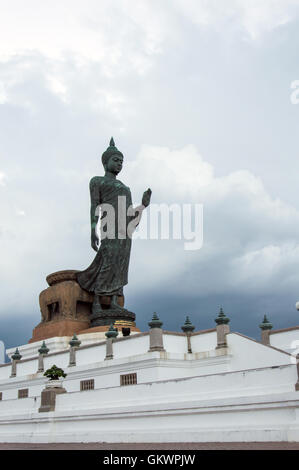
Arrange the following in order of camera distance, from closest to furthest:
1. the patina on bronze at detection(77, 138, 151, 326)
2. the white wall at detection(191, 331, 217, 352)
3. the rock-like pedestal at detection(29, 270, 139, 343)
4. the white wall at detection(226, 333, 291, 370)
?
the white wall at detection(226, 333, 291, 370)
the white wall at detection(191, 331, 217, 352)
the rock-like pedestal at detection(29, 270, 139, 343)
the patina on bronze at detection(77, 138, 151, 326)

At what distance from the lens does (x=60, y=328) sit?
29969 mm

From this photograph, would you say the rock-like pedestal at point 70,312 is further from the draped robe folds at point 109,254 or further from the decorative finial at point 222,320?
the decorative finial at point 222,320

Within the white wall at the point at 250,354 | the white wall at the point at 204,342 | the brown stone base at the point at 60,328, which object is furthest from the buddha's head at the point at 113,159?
the white wall at the point at 250,354

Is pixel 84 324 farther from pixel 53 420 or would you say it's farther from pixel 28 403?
pixel 53 420

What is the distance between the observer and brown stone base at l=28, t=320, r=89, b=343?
2991 centimetres

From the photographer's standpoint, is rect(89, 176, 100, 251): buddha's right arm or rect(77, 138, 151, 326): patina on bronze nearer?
rect(77, 138, 151, 326): patina on bronze

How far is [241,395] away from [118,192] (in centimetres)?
2070

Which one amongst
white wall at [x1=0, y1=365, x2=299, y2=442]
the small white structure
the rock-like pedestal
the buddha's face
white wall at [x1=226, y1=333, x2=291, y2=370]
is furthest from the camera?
the buddha's face

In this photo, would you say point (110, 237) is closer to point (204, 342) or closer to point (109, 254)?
point (109, 254)

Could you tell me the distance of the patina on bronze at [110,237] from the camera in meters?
31.7

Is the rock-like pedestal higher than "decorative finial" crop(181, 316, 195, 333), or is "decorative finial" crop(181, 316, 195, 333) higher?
the rock-like pedestal

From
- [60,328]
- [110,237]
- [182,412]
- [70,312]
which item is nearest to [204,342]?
[182,412]

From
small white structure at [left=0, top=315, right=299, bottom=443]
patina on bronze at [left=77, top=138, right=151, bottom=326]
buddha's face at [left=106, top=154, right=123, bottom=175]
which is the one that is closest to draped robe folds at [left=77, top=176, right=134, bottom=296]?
patina on bronze at [left=77, top=138, right=151, bottom=326]

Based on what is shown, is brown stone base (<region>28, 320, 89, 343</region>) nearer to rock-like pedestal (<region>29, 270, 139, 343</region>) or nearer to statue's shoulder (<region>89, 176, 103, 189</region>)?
rock-like pedestal (<region>29, 270, 139, 343</region>)
